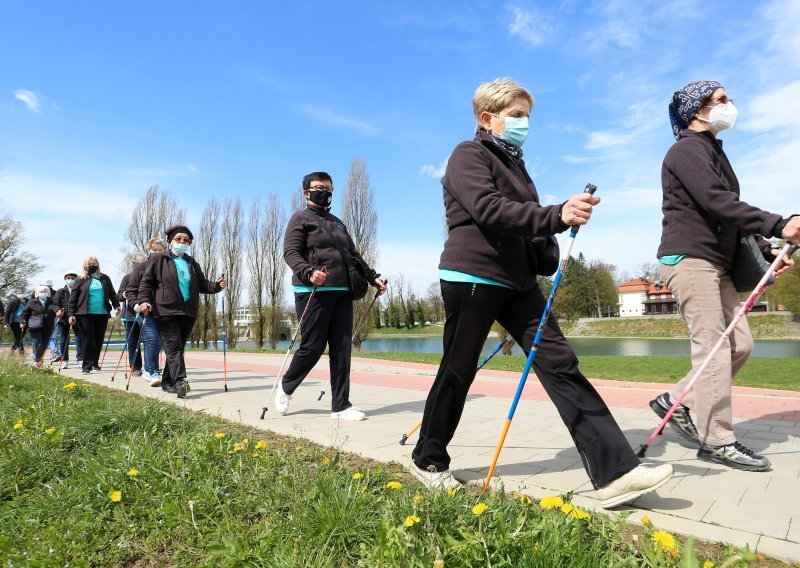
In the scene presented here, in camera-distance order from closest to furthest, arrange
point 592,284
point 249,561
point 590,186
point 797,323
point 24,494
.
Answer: point 249,561
point 590,186
point 24,494
point 797,323
point 592,284

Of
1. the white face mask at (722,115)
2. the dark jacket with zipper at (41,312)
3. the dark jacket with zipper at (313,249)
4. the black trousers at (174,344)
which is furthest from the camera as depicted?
the dark jacket with zipper at (41,312)

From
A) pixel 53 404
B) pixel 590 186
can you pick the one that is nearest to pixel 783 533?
pixel 590 186

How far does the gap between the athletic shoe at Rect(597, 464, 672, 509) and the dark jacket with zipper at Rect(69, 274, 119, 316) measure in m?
9.49

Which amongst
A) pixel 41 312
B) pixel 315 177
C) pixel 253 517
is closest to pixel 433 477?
pixel 253 517

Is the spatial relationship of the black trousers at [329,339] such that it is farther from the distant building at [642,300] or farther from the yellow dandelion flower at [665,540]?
the distant building at [642,300]

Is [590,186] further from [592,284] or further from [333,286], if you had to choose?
[592,284]

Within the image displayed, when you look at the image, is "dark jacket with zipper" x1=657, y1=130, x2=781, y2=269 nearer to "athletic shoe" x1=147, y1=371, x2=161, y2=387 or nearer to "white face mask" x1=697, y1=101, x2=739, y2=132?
"white face mask" x1=697, y1=101, x2=739, y2=132

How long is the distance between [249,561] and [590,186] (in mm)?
2064

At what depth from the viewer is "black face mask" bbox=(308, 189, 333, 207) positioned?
5.01 meters

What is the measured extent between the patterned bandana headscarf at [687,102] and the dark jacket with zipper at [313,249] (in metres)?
2.81

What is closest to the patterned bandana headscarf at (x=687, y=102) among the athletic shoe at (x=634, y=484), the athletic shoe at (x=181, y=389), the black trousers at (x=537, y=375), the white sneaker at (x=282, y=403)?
the black trousers at (x=537, y=375)

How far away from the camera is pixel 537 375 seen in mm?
2598

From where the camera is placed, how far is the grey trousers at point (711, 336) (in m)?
3.11

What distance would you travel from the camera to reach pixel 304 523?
2.01m
